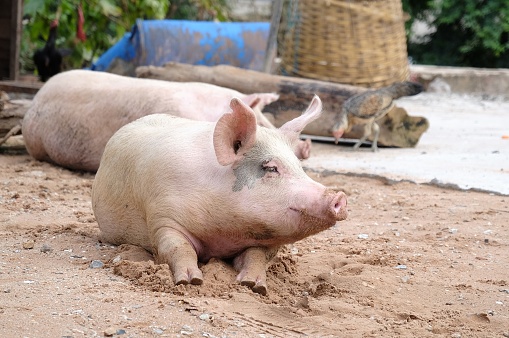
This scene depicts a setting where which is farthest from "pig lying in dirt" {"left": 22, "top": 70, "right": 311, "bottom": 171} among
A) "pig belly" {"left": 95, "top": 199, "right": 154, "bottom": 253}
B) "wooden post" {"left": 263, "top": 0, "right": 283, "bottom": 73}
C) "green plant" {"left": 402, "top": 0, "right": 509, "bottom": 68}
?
"green plant" {"left": 402, "top": 0, "right": 509, "bottom": 68}

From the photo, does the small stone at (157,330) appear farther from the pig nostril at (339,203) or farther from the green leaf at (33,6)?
the green leaf at (33,6)

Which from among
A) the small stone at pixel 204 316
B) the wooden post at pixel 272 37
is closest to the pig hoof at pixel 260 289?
the small stone at pixel 204 316

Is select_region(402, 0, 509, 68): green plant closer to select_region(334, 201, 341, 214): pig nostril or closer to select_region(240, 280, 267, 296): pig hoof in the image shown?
select_region(334, 201, 341, 214): pig nostril

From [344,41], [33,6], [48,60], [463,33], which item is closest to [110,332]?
[344,41]

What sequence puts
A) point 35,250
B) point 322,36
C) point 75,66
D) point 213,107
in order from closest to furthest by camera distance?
1. point 35,250
2. point 213,107
3. point 322,36
4. point 75,66

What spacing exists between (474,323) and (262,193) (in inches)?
37.7

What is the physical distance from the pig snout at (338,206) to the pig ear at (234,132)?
0.46 meters

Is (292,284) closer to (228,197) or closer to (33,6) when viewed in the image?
(228,197)

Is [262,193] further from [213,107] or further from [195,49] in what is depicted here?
[195,49]

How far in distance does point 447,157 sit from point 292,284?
3.59 meters

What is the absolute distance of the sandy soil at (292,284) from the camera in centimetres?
297

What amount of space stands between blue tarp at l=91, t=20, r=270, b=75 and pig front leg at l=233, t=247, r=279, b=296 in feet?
18.3

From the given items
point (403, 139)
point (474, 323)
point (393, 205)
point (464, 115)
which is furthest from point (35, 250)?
point (464, 115)

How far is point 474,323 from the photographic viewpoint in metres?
3.14
